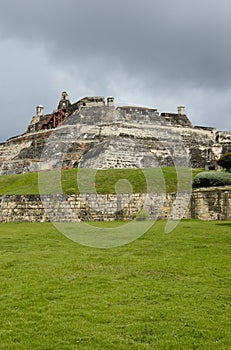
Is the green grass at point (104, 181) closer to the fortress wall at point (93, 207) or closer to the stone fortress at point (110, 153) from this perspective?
the fortress wall at point (93, 207)

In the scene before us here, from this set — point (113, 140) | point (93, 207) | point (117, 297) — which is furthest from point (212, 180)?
point (117, 297)

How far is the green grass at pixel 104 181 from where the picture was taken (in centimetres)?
2412

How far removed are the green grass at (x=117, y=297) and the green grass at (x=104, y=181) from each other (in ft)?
35.8

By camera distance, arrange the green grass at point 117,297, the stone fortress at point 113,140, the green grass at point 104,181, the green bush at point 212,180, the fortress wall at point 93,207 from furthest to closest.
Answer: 1. the stone fortress at point 113,140
2. the green grass at point 104,181
3. the green bush at point 212,180
4. the fortress wall at point 93,207
5. the green grass at point 117,297

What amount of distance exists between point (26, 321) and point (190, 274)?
3.95 meters

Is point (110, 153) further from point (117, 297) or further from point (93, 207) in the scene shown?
point (117, 297)

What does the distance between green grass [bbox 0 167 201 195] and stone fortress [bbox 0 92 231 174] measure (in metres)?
5.09

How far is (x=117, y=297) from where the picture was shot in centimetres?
786

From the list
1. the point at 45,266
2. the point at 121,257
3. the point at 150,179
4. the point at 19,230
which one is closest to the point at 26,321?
the point at 45,266

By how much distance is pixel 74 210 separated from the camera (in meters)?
21.6

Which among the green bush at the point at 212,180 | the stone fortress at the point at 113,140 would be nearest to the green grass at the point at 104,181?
the green bush at the point at 212,180

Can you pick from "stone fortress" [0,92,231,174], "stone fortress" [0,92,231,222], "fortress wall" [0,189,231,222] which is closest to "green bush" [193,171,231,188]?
"stone fortress" [0,92,231,222]

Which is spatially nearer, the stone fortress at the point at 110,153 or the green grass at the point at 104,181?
the stone fortress at the point at 110,153

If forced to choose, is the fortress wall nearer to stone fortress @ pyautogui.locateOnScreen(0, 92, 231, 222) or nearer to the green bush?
stone fortress @ pyautogui.locateOnScreen(0, 92, 231, 222)
